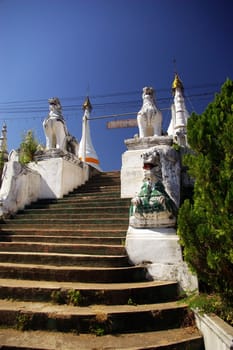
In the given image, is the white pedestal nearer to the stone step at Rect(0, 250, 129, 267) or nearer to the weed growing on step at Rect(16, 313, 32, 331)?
the stone step at Rect(0, 250, 129, 267)

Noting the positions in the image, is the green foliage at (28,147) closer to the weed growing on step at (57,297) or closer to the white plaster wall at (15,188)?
the white plaster wall at (15,188)

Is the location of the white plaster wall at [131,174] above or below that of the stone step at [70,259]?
above

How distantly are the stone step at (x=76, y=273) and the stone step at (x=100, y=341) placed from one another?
0.91 metres

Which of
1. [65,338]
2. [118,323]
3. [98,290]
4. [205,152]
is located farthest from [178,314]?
[205,152]

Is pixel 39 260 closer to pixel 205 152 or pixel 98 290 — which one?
pixel 98 290

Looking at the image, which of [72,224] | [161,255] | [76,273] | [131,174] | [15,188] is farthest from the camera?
[131,174]

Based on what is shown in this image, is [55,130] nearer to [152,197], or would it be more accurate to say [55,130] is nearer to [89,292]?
[152,197]

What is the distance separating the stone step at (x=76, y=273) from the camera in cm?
344

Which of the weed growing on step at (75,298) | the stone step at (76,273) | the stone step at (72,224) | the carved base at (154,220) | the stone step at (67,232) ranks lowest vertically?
the weed growing on step at (75,298)

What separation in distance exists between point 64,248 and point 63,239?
44 cm

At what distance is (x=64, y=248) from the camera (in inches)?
167

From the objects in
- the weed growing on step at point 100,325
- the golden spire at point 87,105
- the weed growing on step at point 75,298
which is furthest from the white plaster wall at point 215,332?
the golden spire at point 87,105

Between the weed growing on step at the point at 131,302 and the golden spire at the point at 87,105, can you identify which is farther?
the golden spire at the point at 87,105

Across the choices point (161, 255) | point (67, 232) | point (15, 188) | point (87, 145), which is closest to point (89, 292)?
point (161, 255)
